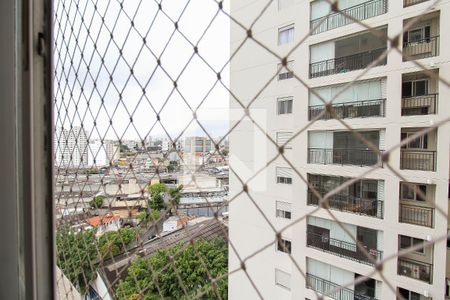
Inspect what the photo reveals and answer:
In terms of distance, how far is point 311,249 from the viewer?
1111 millimetres

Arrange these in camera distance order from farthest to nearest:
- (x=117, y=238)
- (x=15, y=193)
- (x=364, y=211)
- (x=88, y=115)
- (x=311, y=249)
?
(x=311, y=249) < (x=364, y=211) < (x=88, y=115) < (x=117, y=238) < (x=15, y=193)

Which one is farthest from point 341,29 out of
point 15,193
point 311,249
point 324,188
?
point 15,193

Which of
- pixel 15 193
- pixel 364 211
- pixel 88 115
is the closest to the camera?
pixel 15 193

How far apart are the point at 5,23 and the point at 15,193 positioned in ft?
1.17

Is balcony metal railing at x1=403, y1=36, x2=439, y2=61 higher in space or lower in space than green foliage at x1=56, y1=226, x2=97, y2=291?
higher

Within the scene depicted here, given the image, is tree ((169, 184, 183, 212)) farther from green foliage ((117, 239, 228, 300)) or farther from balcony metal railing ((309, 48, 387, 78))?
balcony metal railing ((309, 48, 387, 78))

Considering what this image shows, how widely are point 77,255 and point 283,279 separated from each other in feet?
2.95

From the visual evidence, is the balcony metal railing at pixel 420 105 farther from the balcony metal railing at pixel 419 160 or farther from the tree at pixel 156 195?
the tree at pixel 156 195

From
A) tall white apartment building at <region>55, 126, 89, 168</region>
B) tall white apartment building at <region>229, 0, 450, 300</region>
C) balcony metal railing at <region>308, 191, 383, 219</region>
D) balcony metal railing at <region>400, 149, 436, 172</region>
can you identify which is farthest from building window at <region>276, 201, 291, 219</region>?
tall white apartment building at <region>55, 126, 89, 168</region>

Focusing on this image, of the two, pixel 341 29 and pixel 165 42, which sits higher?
pixel 341 29

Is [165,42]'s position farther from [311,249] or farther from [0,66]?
[311,249]

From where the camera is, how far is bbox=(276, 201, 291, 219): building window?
1122 millimetres

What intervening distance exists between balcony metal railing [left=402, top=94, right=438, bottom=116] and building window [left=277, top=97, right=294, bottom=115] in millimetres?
343

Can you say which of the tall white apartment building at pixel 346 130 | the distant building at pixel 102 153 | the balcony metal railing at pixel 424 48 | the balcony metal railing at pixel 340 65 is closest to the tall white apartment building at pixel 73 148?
the distant building at pixel 102 153
